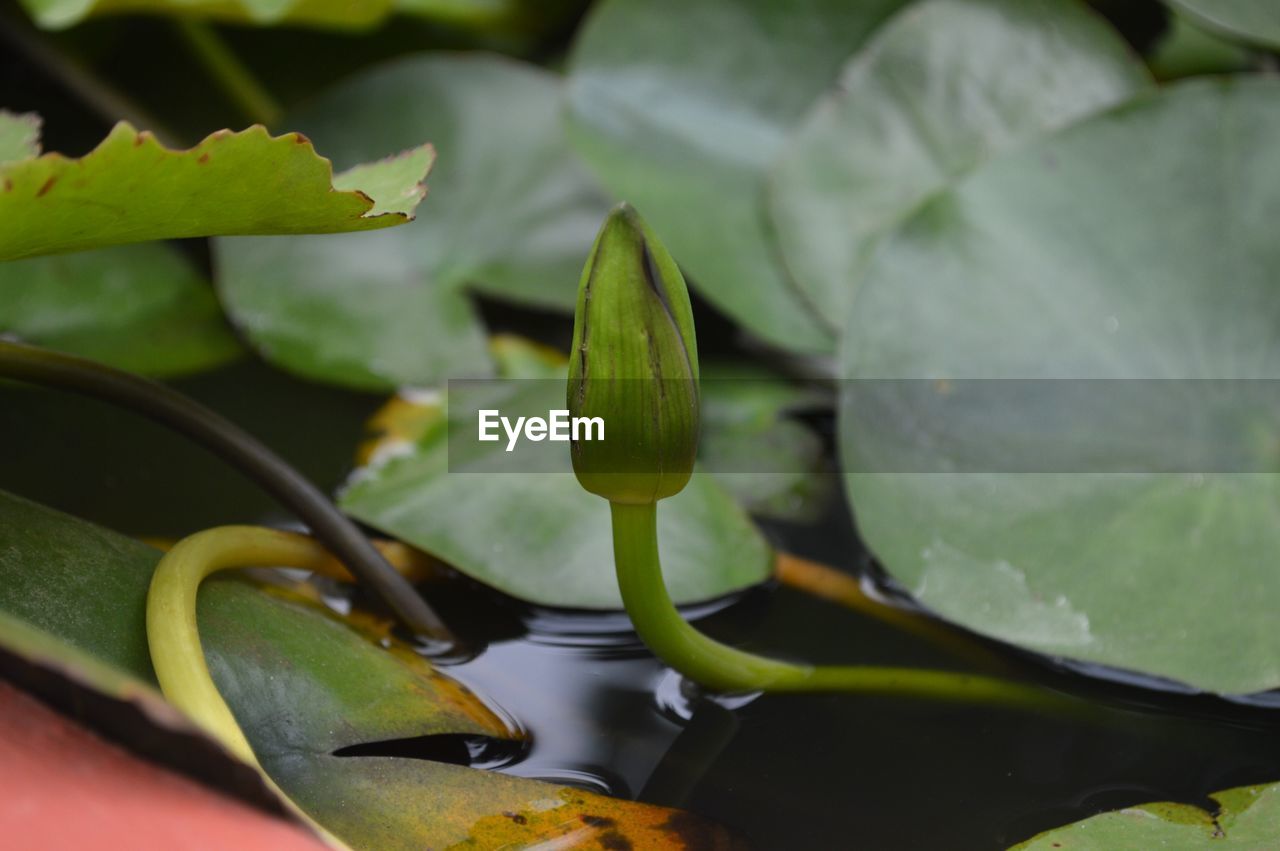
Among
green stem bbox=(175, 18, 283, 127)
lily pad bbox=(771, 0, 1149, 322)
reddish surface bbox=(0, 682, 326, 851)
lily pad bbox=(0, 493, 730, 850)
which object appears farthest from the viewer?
green stem bbox=(175, 18, 283, 127)

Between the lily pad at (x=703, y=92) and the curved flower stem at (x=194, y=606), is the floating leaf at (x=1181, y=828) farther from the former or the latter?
the lily pad at (x=703, y=92)

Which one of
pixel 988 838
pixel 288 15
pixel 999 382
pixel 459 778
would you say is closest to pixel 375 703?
pixel 459 778

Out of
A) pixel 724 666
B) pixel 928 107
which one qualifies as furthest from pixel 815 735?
pixel 928 107

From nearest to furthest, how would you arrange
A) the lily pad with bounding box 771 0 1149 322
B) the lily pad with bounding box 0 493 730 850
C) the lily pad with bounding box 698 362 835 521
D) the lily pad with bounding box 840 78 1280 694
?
the lily pad with bounding box 0 493 730 850, the lily pad with bounding box 840 78 1280 694, the lily pad with bounding box 698 362 835 521, the lily pad with bounding box 771 0 1149 322

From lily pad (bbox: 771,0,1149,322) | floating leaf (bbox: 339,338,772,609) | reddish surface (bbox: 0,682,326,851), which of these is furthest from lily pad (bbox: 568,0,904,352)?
reddish surface (bbox: 0,682,326,851)

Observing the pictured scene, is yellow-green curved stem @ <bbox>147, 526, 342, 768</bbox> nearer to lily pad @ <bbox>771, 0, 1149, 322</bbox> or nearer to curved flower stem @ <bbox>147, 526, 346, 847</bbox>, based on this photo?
curved flower stem @ <bbox>147, 526, 346, 847</bbox>

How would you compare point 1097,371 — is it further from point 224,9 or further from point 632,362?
point 224,9

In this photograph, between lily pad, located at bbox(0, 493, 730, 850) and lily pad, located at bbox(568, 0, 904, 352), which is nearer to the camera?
lily pad, located at bbox(0, 493, 730, 850)
